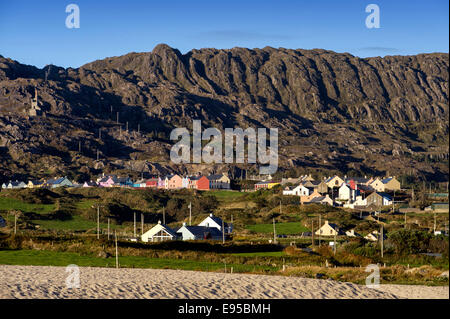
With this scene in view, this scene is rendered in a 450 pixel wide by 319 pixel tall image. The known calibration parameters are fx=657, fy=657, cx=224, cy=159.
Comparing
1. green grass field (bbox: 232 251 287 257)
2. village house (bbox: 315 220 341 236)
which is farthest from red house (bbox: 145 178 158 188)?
green grass field (bbox: 232 251 287 257)

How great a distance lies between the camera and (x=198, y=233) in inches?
2960

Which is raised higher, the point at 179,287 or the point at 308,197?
the point at 308,197

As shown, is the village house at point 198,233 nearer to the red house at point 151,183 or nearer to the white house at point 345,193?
the white house at point 345,193

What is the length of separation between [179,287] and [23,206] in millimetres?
75702

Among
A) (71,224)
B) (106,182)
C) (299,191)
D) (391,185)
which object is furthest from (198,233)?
(106,182)

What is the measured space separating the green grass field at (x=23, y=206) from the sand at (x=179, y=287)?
60.1 meters

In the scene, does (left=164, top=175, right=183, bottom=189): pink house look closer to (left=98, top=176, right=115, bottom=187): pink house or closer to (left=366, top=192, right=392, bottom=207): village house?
(left=98, top=176, right=115, bottom=187): pink house

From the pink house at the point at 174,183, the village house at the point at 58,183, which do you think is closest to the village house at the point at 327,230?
the pink house at the point at 174,183

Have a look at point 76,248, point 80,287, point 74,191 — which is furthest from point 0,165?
point 80,287

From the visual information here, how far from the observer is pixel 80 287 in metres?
35.2

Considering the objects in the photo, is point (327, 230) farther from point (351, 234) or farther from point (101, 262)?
point (101, 262)

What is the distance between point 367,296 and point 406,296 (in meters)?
2.23
